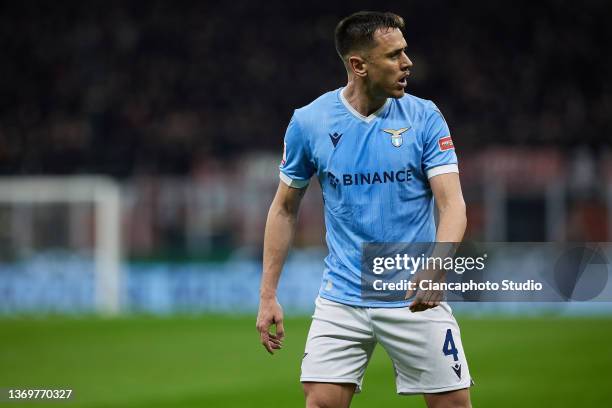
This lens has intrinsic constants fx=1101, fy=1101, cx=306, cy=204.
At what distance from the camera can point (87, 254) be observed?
18375 mm

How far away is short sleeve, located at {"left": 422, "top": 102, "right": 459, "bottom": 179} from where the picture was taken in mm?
4355

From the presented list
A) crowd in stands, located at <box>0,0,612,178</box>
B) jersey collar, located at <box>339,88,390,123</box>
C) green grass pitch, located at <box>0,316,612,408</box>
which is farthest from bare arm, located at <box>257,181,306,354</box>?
crowd in stands, located at <box>0,0,612,178</box>

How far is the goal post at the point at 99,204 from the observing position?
18.0 m

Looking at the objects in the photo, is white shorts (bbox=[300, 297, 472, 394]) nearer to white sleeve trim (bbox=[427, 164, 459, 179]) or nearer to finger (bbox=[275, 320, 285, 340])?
finger (bbox=[275, 320, 285, 340])

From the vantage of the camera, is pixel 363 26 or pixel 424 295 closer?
pixel 424 295

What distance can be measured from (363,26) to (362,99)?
0.98ft

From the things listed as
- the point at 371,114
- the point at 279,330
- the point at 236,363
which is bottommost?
the point at 236,363

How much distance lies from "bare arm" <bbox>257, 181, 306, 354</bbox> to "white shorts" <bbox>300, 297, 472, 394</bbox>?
0.66ft

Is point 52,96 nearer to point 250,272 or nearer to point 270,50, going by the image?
point 270,50

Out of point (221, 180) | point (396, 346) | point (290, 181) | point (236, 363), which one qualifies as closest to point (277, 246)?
point (290, 181)

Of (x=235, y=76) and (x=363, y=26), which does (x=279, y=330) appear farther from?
(x=235, y=76)

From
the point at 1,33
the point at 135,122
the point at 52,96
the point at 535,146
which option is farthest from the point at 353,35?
the point at 1,33

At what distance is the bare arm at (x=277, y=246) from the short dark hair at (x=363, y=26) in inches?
26.2

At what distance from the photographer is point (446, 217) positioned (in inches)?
166
